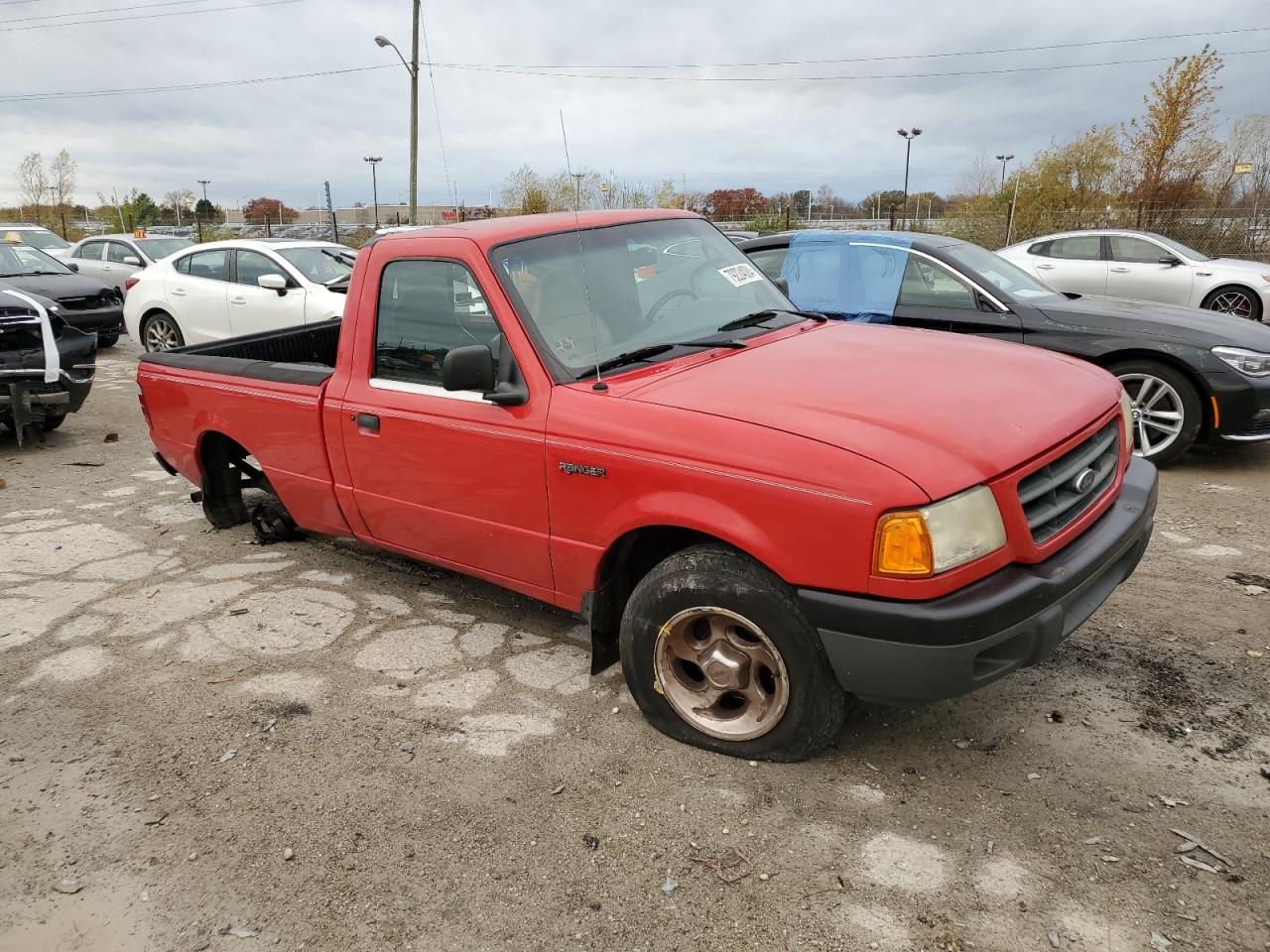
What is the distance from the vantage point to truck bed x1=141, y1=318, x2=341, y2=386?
468cm

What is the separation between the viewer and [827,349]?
140 inches

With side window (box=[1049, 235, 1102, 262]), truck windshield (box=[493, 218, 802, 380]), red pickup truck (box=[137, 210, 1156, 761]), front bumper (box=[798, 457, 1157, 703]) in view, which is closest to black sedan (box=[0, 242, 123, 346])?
red pickup truck (box=[137, 210, 1156, 761])

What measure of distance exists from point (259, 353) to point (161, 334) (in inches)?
257

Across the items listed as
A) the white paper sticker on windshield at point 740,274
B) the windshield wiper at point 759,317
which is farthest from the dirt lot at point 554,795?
the white paper sticker on windshield at point 740,274

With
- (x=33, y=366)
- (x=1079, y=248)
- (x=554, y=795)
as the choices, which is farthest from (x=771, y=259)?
(x=1079, y=248)

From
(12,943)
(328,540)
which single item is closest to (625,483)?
(12,943)

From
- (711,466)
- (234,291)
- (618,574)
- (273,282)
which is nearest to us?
(711,466)

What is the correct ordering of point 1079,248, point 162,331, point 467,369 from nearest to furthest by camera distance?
point 467,369 < point 162,331 < point 1079,248

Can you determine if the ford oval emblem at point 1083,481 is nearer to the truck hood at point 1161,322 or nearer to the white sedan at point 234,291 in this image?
the truck hood at point 1161,322

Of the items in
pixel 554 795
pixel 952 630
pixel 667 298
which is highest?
pixel 667 298

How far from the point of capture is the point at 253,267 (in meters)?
10.2

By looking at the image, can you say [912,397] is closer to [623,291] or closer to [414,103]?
[623,291]

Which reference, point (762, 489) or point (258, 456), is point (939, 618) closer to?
point (762, 489)

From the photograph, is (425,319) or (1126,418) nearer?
(1126,418)
